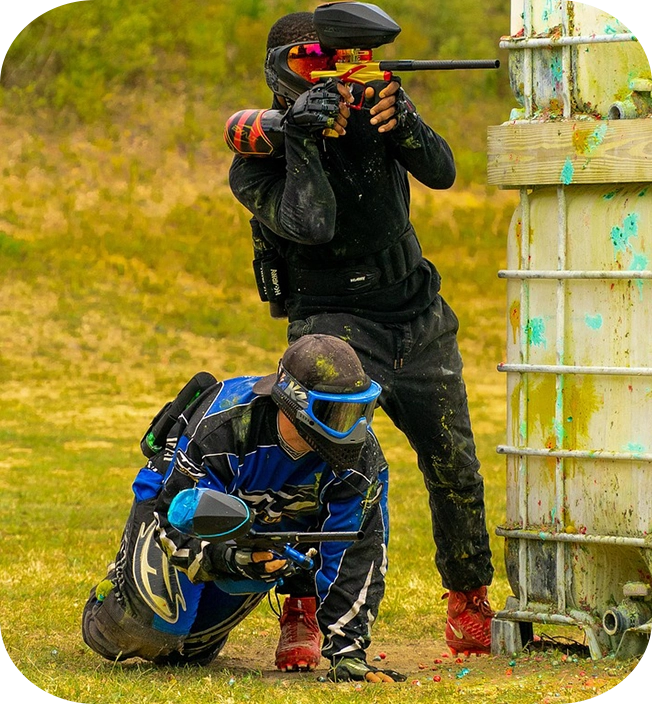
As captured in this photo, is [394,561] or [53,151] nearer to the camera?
[394,561]

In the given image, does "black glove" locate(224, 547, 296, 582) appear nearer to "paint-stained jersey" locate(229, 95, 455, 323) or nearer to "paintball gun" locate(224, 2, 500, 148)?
"paint-stained jersey" locate(229, 95, 455, 323)

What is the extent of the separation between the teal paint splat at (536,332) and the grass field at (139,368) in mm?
1309

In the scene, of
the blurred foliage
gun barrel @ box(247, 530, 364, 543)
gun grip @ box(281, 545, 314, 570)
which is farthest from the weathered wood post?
the blurred foliage

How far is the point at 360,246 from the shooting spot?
547 cm

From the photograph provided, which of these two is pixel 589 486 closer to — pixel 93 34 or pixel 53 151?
pixel 53 151

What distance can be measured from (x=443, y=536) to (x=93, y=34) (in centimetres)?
1871

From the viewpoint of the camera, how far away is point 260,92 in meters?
23.1

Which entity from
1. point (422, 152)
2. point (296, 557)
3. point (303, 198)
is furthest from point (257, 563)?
point (422, 152)

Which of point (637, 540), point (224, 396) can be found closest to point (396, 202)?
point (224, 396)

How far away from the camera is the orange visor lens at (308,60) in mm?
5285

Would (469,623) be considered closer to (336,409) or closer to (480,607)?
(480,607)

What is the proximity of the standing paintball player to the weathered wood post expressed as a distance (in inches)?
11.5

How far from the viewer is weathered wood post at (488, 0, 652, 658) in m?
5.23

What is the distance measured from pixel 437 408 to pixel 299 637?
3.71 ft
